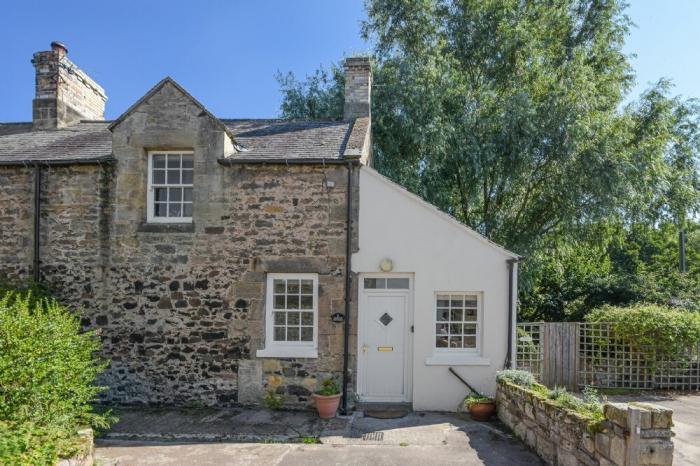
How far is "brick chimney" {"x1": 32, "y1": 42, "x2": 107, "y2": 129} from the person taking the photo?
12.3m

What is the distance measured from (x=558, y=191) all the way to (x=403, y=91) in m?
5.96

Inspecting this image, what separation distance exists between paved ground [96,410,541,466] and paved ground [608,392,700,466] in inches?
93.5

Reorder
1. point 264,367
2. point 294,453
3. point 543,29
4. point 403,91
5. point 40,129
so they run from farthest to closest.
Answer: point 543,29 < point 403,91 < point 40,129 < point 264,367 < point 294,453

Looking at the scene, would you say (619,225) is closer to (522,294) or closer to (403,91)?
(522,294)

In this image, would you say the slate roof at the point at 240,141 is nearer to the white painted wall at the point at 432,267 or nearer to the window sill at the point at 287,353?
the white painted wall at the point at 432,267

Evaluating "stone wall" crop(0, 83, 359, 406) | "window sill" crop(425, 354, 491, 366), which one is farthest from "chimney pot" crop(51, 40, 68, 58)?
"window sill" crop(425, 354, 491, 366)

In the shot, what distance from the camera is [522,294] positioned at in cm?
1777

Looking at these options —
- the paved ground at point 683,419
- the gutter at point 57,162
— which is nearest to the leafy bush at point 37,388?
the gutter at point 57,162

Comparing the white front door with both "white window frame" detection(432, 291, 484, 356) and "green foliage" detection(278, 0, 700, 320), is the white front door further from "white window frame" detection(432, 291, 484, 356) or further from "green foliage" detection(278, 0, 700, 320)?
"green foliage" detection(278, 0, 700, 320)

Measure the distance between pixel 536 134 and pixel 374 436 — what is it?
35.2 ft

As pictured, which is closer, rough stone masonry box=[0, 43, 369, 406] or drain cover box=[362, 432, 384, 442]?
drain cover box=[362, 432, 384, 442]

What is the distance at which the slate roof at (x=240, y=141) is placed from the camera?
33.7 ft


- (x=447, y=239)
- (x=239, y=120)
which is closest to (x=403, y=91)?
(x=239, y=120)

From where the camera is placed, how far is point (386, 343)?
10078 millimetres
